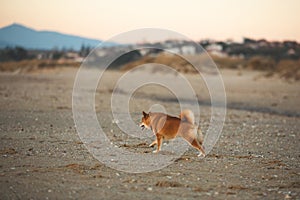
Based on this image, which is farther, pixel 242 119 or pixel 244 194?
pixel 242 119

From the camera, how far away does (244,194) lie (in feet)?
26.1

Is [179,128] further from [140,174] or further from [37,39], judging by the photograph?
[37,39]

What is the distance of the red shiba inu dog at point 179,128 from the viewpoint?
10674 mm

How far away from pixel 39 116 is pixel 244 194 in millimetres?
11088

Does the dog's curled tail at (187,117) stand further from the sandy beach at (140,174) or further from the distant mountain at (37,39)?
the distant mountain at (37,39)

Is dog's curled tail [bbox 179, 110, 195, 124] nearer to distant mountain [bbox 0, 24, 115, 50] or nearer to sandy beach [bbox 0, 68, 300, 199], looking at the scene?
sandy beach [bbox 0, 68, 300, 199]

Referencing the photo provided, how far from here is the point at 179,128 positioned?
10766mm

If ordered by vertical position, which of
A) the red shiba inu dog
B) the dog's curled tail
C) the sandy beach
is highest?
the dog's curled tail

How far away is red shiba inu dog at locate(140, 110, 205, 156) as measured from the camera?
35.0 ft

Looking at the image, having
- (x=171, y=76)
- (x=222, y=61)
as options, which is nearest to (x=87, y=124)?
(x=171, y=76)

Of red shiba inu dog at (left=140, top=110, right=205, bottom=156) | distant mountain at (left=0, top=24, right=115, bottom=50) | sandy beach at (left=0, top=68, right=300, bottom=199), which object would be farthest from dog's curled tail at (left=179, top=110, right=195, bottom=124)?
distant mountain at (left=0, top=24, right=115, bottom=50)

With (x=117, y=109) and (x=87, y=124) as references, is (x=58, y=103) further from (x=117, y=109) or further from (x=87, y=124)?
(x=87, y=124)

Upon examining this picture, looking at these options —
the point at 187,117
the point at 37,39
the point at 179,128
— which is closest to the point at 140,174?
the point at 179,128

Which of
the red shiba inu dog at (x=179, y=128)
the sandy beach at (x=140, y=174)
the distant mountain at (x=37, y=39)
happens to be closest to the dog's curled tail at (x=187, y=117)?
the red shiba inu dog at (x=179, y=128)
